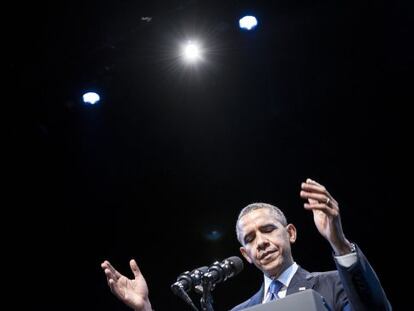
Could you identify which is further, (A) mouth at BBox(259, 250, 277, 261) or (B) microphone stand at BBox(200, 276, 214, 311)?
(A) mouth at BBox(259, 250, 277, 261)

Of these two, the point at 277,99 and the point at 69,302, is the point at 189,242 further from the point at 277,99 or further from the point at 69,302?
the point at 277,99

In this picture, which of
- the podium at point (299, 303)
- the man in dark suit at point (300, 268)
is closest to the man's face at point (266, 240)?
the man in dark suit at point (300, 268)

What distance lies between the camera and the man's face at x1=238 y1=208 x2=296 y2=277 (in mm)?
2486

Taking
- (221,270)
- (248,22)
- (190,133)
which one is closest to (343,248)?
(221,270)

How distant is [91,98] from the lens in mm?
5250

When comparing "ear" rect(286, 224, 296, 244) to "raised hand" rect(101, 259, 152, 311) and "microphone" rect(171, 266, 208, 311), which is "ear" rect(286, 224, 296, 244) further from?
"raised hand" rect(101, 259, 152, 311)

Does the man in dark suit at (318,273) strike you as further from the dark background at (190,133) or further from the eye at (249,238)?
the dark background at (190,133)

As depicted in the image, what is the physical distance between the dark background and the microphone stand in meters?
2.70

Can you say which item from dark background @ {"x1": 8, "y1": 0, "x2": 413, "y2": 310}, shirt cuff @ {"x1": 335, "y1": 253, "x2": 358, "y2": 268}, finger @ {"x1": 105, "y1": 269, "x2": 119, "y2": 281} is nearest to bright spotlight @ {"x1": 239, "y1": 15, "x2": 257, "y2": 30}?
dark background @ {"x1": 8, "y1": 0, "x2": 413, "y2": 310}

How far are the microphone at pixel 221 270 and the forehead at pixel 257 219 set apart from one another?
20 cm

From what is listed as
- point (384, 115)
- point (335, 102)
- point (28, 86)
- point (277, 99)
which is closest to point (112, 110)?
point (28, 86)

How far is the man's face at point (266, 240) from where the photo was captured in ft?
8.16

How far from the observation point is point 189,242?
637 centimetres

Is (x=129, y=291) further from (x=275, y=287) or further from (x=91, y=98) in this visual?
(x=91, y=98)
